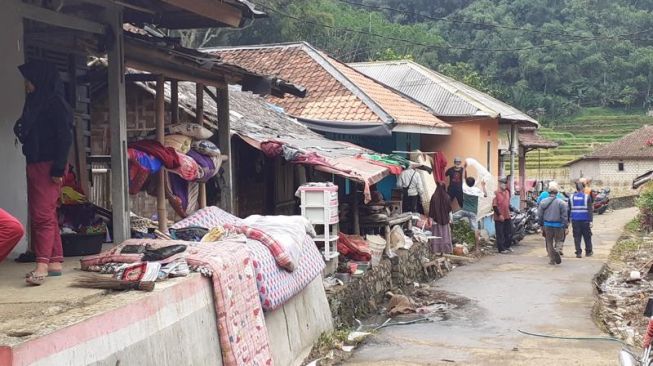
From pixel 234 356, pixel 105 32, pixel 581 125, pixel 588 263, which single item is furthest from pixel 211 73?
pixel 581 125

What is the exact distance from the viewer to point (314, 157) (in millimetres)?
12078

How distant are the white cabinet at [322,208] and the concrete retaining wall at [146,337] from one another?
3.69 meters

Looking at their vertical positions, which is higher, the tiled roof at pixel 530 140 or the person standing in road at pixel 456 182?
the tiled roof at pixel 530 140

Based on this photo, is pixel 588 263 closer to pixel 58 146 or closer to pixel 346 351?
pixel 346 351

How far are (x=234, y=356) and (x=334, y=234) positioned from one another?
5.56 meters

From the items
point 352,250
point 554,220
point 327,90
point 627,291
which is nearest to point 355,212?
point 352,250

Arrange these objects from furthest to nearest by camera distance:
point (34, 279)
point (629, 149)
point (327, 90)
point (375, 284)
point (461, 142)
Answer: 1. point (629, 149)
2. point (461, 142)
3. point (327, 90)
4. point (375, 284)
5. point (34, 279)

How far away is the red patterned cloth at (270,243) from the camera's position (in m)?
7.93

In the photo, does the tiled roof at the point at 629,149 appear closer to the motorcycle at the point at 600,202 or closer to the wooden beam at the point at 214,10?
the motorcycle at the point at 600,202

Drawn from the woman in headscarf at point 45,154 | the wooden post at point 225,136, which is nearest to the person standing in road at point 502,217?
the wooden post at point 225,136

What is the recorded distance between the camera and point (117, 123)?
7.51 meters

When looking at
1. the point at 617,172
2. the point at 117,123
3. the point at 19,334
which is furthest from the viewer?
the point at 617,172

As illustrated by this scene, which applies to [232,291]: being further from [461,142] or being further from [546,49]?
[546,49]

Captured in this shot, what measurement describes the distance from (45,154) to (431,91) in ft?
58.7
